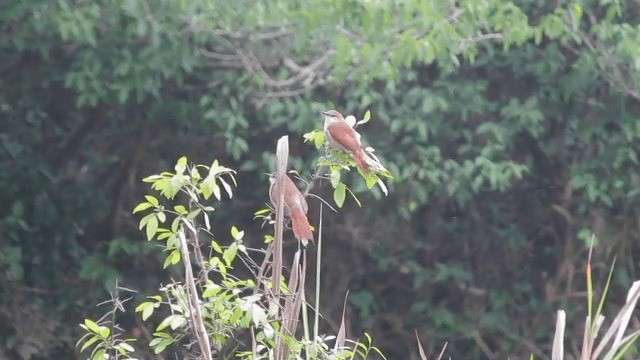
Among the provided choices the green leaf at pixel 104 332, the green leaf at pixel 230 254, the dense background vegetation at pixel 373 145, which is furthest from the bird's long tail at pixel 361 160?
the dense background vegetation at pixel 373 145

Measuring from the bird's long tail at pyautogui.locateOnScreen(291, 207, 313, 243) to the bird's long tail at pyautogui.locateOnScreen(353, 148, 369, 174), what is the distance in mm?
215

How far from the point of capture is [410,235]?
7242 mm

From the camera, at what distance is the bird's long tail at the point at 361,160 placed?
2904 millimetres

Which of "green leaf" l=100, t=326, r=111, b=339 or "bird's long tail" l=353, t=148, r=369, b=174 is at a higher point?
"bird's long tail" l=353, t=148, r=369, b=174

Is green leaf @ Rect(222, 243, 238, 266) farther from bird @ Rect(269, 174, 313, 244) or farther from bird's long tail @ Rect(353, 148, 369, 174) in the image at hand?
bird's long tail @ Rect(353, 148, 369, 174)

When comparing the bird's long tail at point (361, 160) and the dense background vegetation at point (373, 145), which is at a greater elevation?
the bird's long tail at point (361, 160)

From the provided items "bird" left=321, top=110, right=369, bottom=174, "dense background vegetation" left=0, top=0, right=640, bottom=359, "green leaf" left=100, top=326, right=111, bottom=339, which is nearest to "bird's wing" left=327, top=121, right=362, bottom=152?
"bird" left=321, top=110, right=369, bottom=174

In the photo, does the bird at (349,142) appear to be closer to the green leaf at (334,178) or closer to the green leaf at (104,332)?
the green leaf at (334,178)

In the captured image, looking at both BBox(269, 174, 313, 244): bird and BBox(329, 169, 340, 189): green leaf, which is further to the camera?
BBox(269, 174, 313, 244): bird

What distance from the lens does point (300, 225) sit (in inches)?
121

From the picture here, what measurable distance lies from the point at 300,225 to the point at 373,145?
142 inches

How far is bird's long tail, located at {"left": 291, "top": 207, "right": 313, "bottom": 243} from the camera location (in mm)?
3025

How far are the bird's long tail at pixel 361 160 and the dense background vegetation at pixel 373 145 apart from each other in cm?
283

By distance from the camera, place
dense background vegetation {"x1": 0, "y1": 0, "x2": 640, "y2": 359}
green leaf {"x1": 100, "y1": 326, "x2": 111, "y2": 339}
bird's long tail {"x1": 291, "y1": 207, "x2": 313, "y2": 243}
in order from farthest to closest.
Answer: dense background vegetation {"x1": 0, "y1": 0, "x2": 640, "y2": 359}
bird's long tail {"x1": 291, "y1": 207, "x2": 313, "y2": 243}
green leaf {"x1": 100, "y1": 326, "x2": 111, "y2": 339}
